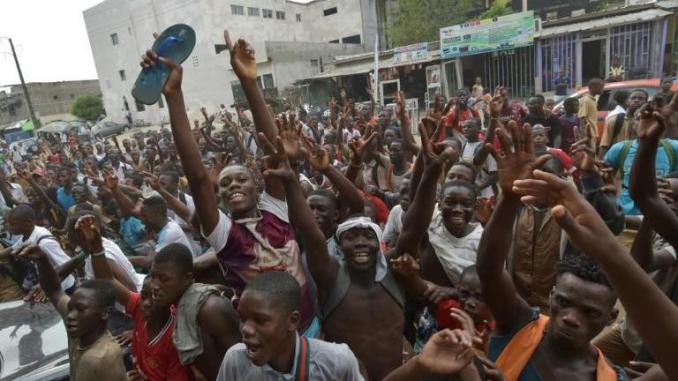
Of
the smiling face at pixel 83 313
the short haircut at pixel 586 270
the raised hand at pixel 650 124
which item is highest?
the raised hand at pixel 650 124

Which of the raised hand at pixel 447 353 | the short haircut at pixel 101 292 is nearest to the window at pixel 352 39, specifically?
the short haircut at pixel 101 292

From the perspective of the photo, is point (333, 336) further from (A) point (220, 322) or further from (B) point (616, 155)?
(B) point (616, 155)

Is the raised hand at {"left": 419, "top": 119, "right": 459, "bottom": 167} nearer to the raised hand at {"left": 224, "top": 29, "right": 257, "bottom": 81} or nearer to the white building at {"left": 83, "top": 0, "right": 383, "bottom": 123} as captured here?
the raised hand at {"left": 224, "top": 29, "right": 257, "bottom": 81}

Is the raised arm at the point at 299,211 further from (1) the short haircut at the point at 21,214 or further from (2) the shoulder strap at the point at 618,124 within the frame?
(2) the shoulder strap at the point at 618,124

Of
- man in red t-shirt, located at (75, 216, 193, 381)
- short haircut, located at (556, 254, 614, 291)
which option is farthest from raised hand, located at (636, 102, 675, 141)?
man in red t-shirt, located at (75, 216, 193, 381)

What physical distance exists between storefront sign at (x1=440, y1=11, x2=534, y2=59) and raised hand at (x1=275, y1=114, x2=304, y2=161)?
1742cm

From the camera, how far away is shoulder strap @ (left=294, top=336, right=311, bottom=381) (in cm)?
173

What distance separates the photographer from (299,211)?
2197 millimetres

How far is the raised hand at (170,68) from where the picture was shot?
2.24 metres

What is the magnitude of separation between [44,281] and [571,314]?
9.67 ft

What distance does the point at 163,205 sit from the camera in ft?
Result: 12.1

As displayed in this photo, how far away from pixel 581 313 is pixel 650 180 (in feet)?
3.20

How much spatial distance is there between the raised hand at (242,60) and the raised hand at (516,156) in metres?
1.67

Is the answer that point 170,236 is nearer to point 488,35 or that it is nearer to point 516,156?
point 516,156
